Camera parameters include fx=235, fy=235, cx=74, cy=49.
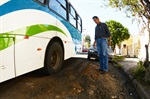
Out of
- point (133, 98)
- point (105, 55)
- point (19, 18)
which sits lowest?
point (133, 98)

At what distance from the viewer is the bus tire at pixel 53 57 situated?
6.25 meters

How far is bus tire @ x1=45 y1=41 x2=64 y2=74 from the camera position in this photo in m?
6.25

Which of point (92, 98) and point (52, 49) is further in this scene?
point (52, 49)

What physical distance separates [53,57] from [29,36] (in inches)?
85.8

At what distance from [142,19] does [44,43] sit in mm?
4199

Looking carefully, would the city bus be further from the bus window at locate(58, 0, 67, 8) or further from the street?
the street

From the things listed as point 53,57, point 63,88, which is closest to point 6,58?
point 63,88

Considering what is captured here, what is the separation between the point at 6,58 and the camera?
4102 mm

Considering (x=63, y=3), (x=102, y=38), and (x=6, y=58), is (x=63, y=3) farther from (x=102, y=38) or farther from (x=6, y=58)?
(x=6, y=58)

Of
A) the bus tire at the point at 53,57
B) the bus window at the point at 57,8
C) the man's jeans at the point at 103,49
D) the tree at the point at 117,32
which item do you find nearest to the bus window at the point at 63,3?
the bus window at the point at 57,8

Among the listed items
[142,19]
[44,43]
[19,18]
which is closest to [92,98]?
[44,43]

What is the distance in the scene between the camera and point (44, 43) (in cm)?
587

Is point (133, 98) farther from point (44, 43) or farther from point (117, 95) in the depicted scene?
point (44, 43)

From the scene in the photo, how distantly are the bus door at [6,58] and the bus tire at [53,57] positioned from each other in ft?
6.16
